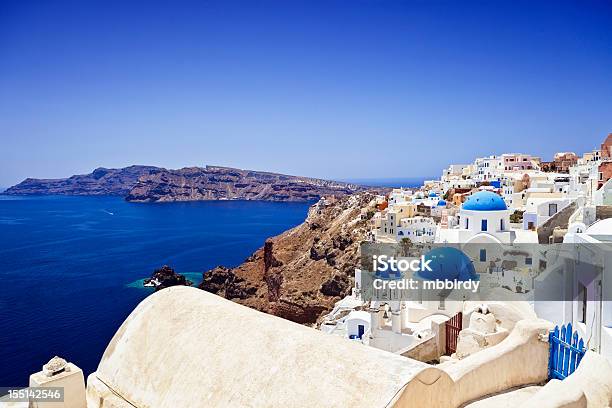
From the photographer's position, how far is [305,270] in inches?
1702

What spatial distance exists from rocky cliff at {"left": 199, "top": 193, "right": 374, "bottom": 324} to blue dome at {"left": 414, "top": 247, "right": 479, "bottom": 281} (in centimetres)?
2136

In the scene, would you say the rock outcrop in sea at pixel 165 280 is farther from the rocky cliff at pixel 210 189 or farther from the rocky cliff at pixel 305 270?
the rocky cliff at pixel 210 189

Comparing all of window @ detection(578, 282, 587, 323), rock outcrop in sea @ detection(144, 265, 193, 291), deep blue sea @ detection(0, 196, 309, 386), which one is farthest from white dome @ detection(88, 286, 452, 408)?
rock outcrop in sea @ detection(144, 265, 193, 291)

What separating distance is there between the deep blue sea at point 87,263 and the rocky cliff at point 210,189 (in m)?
45.0

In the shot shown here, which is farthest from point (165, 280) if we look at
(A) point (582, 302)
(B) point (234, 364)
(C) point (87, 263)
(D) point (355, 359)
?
(D) point (355, 359)

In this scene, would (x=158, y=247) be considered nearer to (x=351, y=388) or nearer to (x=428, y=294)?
(x=428, y=294)

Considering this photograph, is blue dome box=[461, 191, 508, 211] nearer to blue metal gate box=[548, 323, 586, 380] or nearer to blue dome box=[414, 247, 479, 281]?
blue dome box=[414, 247, 479, 281]

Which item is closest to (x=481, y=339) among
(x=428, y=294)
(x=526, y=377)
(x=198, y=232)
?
(x=526, y=377)

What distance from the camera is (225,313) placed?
17.5 feet

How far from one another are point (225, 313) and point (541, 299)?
7.10 metres

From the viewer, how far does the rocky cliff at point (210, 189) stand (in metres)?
175

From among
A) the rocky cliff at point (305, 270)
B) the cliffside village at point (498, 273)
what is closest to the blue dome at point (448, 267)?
the cliffside village at point (498, 273)

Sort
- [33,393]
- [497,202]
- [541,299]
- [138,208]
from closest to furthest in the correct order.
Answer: [33,393] < [541,299] < [497,202] < [138,208]

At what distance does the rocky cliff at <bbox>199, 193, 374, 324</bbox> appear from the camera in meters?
37.6
